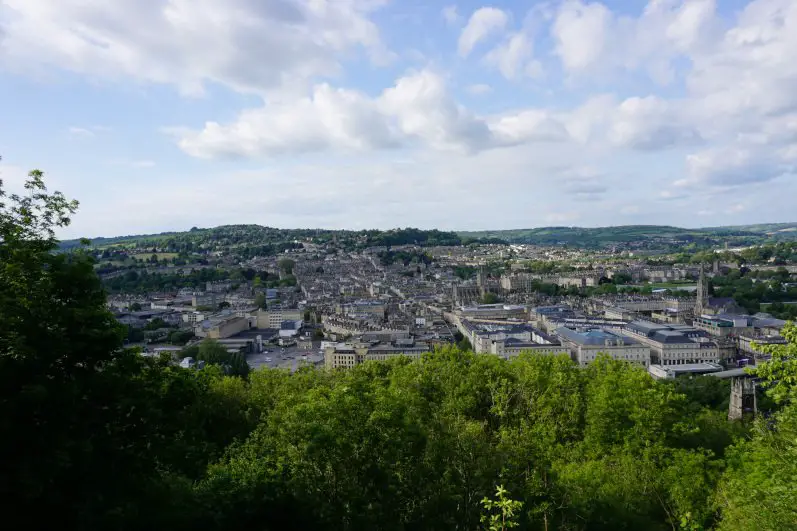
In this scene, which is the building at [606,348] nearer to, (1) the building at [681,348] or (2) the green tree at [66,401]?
(1) the building at [681,348]

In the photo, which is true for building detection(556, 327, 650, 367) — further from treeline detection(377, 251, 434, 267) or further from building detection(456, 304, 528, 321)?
treeline detection(377, 251, 434, 267)

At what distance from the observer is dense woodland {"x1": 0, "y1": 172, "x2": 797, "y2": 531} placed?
29.1ft

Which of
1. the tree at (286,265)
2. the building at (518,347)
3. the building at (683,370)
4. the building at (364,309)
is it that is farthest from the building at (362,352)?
the tree at (286,265)

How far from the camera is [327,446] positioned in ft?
43.2

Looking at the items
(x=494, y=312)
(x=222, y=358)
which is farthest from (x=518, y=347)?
(x=494, y=312)

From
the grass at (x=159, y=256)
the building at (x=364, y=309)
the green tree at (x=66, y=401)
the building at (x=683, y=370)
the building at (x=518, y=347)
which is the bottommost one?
the building at (x=683, y=370)

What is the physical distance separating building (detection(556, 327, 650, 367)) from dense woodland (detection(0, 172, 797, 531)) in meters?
30.1

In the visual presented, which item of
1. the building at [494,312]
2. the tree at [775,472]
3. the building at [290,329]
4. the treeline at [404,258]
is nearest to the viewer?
the tree at [775,472]

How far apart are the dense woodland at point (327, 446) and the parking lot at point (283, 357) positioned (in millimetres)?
31922

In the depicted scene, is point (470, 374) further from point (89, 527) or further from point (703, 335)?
point (703, 335)

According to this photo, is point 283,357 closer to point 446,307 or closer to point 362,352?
point 362,352

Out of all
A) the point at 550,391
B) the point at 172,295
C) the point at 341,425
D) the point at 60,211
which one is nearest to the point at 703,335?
the point at 550,391

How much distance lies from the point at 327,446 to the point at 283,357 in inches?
1924

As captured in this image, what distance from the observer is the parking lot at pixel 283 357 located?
181 ft
